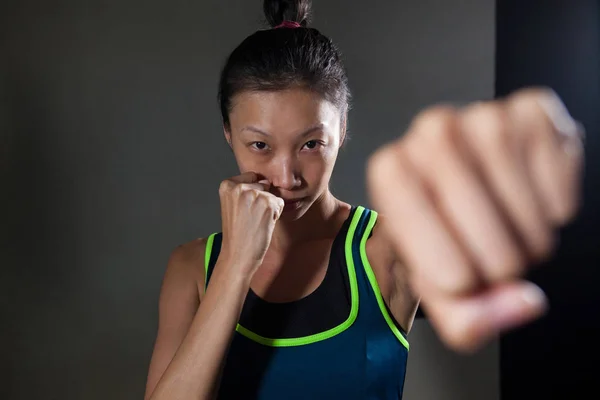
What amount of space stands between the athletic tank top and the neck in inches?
3.1

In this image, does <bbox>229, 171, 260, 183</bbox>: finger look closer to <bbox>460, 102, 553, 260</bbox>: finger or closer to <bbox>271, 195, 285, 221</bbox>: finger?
<bbox>271, 195, 285, 221</bbox>: finger

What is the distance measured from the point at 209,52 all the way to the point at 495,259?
114 cm

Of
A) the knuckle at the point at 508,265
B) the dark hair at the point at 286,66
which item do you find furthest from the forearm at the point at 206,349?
the knuckle at the point at 508,265

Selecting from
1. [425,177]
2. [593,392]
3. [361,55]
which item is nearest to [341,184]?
[361,55]

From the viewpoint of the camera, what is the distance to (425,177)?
0.26 m

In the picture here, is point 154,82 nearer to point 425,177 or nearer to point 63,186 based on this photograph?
point 63,186

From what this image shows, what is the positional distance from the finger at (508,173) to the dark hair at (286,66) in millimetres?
483

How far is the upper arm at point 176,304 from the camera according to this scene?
765 mm

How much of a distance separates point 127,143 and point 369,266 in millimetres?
734

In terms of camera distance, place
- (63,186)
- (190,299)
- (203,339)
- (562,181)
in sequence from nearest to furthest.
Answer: (562,181)
(203,339)
(190,299)
(63,186)

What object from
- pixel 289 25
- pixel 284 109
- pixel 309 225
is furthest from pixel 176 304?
pixel 289 25

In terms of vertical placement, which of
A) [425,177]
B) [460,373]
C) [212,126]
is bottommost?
[460,373]

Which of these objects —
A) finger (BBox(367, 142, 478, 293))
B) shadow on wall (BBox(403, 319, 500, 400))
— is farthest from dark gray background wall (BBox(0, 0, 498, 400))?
finger (BBox(367, 142, 478, 293))

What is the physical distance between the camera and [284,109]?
0.68m
